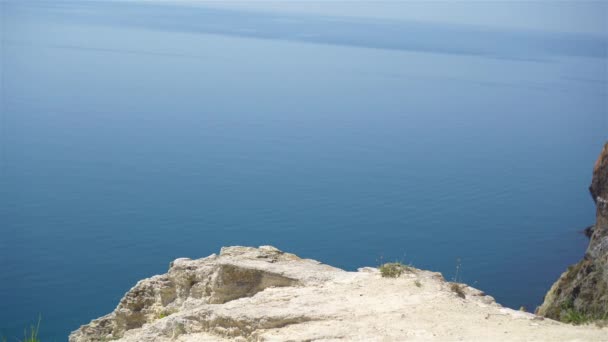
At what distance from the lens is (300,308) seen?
989 cm

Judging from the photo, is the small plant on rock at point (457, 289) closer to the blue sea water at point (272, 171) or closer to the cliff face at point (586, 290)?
the cliff face at point (586, 290)

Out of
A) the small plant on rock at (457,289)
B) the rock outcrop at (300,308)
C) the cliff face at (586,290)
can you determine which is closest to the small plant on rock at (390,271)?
the rock outcrop at (300,308)

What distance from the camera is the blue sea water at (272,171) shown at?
96.4 ft

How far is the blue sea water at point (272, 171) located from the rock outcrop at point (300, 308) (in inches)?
459

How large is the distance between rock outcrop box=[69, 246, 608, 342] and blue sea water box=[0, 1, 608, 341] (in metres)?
11.7

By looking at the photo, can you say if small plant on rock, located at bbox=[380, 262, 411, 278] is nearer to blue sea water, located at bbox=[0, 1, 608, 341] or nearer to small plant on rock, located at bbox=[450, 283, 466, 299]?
small plant on rock, located at bbox=[450, 283, 466, 299]

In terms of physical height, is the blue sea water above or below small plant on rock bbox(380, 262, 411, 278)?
above

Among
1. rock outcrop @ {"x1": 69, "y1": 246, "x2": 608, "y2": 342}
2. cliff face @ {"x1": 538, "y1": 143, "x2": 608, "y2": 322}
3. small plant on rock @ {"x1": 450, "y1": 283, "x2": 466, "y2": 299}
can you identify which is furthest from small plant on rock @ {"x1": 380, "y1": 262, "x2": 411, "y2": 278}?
cliff face @ {"x1": 538, "y1": 143, "x2": 608, "y2": 322}

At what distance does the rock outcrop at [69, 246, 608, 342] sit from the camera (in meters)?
9.05

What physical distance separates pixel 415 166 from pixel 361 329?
3445 cm

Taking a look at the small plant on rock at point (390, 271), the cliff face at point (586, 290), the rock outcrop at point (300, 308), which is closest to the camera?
the rock outcrop at point (300, 308)

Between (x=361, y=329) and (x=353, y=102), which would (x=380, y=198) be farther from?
(x=361, y=329)

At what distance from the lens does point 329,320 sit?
948 centimetres

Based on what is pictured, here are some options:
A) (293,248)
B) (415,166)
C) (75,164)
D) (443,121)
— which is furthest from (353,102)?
(293,248)
